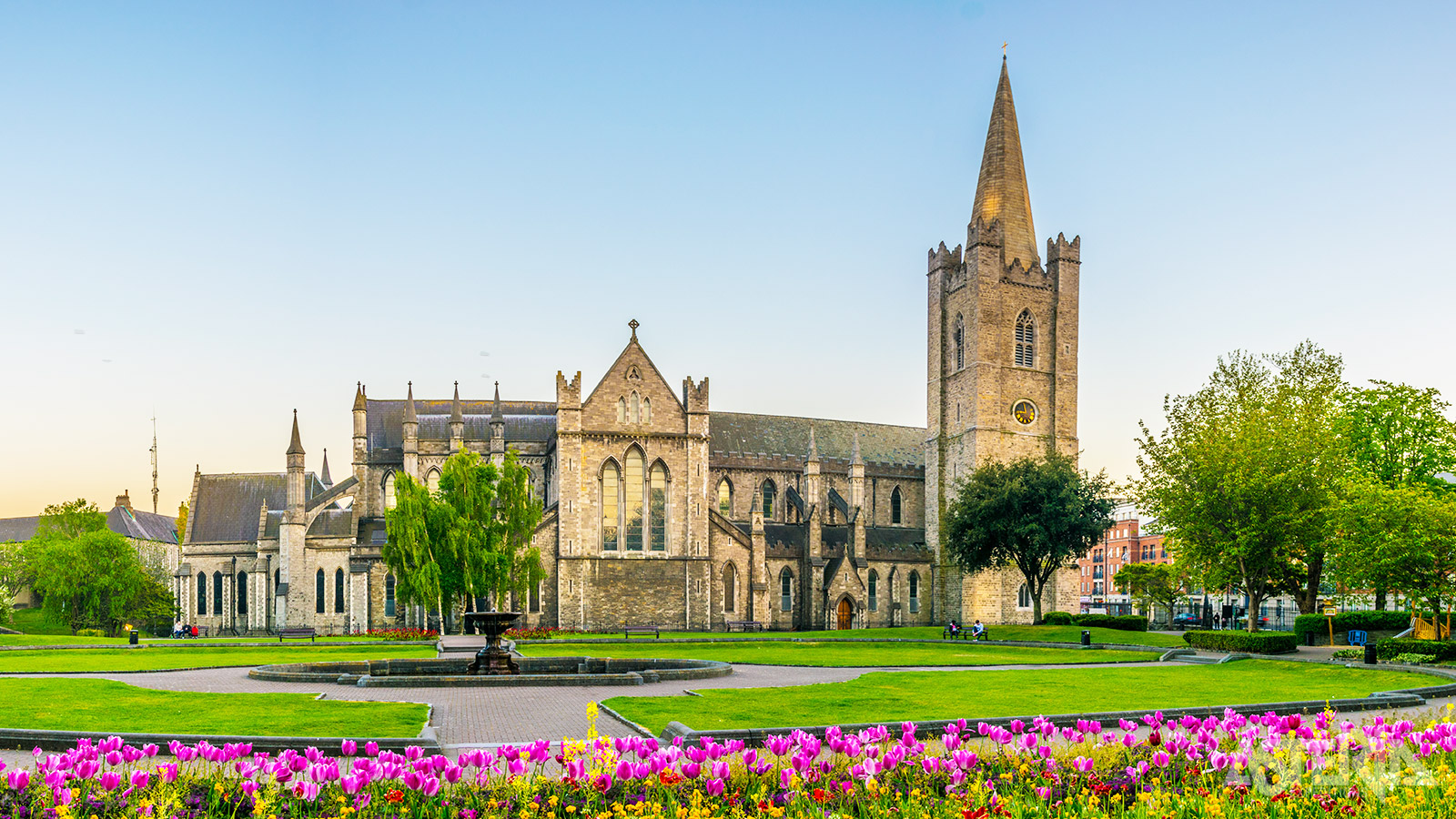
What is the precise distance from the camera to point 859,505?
72375 mm

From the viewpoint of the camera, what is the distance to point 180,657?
41.5 m

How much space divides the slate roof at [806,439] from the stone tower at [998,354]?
6488 millimetres

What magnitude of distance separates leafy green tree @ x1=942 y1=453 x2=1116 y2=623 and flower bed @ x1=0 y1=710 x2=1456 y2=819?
174 ft

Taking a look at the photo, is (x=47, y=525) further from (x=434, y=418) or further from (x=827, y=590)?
(x=827, y=590)

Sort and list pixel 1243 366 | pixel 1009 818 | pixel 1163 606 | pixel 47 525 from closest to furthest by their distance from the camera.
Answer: pixel 1009 818 < pixel 1243 366 < pixel 47 525 < pixel 1163 606

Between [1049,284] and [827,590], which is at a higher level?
[1049,284]

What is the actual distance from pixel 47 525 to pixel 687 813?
86668mm

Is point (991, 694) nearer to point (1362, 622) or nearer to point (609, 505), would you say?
point (1362, 622)

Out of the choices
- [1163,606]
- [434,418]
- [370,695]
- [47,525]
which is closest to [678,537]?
[434,418]

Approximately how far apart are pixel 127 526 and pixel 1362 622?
99321 mm

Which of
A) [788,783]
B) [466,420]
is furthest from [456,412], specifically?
[788,783]

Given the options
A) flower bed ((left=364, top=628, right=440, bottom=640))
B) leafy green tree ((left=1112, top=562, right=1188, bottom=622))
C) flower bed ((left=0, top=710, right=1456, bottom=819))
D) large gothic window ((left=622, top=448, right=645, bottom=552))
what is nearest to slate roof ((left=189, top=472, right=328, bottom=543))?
flower bed ((left=364, top=628, right=440, bottom=640))

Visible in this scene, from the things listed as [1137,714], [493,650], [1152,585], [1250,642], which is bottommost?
[1152,585]

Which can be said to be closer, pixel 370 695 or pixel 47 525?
pixel 370 695
